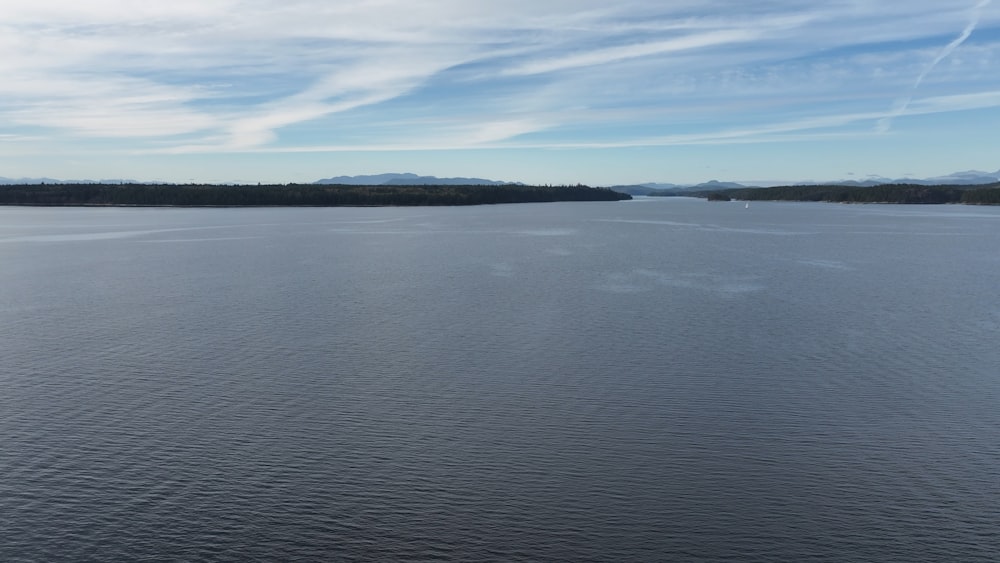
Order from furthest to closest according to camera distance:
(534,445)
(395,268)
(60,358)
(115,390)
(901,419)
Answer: (395,268) < (60,358) < (115,390) < (901,419) < (534,445)

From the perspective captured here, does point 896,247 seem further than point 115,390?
Answer: Yes

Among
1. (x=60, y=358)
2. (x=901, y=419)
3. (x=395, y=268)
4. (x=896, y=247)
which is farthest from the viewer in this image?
(x=896, y=247)

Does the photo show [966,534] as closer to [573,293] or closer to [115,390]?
[115,390]

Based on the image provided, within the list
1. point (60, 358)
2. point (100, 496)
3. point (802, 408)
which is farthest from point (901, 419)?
point (60, 358)

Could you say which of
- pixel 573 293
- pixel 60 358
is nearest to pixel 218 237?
pixel 573 293

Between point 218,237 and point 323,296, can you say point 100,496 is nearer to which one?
point 323,296

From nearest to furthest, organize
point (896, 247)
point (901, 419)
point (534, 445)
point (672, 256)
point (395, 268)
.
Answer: point (534, 445) → point (901, 419) → point (395, 268) → point (672, 256) → point (896, 247)
